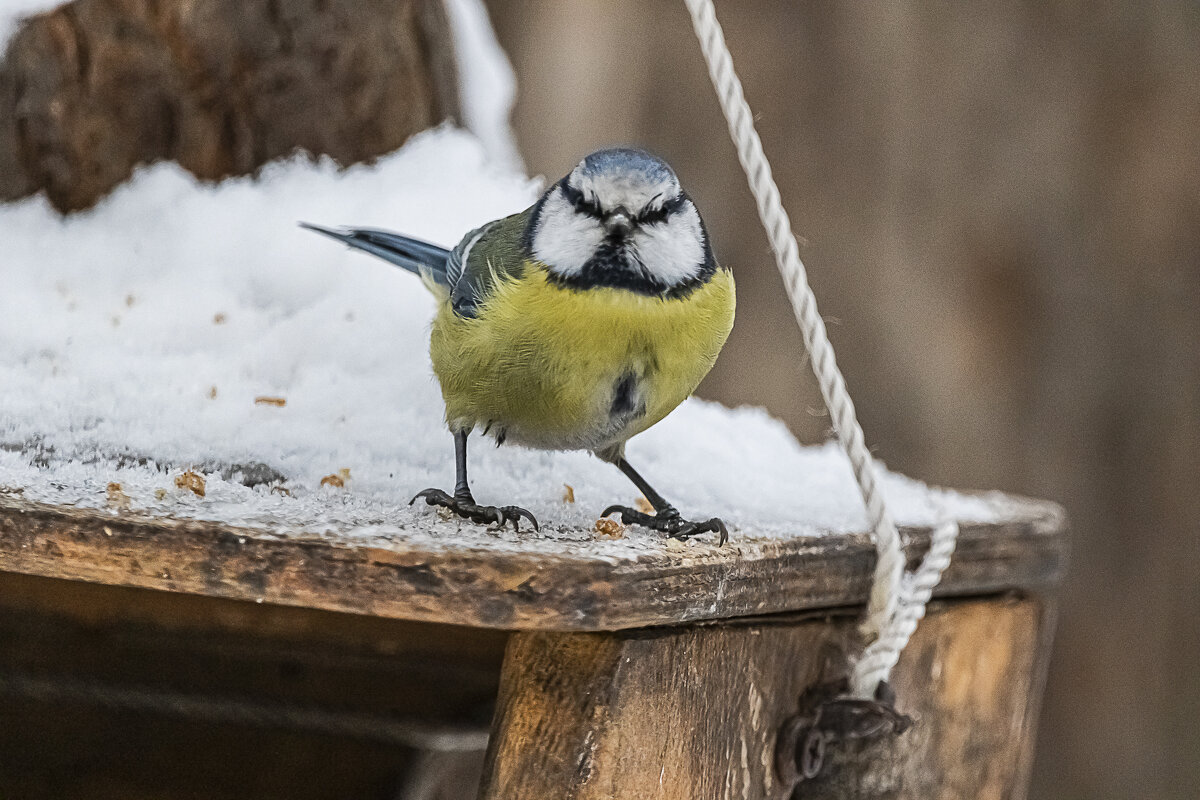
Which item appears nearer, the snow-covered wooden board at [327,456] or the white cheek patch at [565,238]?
the snow-covered wooden board at [327,456]

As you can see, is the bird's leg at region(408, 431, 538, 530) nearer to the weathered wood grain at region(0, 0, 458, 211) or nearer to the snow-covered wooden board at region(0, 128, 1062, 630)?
the snow-covered wooden board at region(0, 128, 1062, 630)

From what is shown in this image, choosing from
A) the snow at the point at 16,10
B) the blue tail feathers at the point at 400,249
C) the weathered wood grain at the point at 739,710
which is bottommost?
the weathered wood grain at the point at 739,710

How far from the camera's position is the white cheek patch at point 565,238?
3.45ft

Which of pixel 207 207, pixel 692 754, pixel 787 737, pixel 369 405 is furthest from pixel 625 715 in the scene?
pixel 207 207

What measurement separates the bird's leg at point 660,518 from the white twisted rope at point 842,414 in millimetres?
131

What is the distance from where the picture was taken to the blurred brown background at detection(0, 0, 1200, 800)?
92.7 inches

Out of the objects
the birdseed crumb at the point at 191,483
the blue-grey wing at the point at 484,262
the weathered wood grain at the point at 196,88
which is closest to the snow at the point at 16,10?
the weathered wood grain at the point at 196,88

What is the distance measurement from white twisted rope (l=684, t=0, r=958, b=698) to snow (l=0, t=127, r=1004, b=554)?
0.16ft

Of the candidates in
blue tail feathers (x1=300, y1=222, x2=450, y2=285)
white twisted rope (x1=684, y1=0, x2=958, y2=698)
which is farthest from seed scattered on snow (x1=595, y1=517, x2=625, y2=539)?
blue tail feathers (x1=300, y1=222, x2=450, y2=285)

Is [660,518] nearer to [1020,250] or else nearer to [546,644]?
[546,644]

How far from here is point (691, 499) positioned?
1231 mm

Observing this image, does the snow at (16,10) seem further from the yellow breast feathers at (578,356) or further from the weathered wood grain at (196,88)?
the yellow breast feathers at (578,356)

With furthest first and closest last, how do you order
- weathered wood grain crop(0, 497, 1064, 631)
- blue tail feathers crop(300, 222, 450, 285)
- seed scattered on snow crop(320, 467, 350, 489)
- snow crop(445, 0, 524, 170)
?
snow crop(445, 0, 524, 170)
blue tail feathers crop(300, 222, 450, 285)
seed scattered on snow crop(320, 467, 350, 489)
weathered wood grain crop(0, 497, 1064, 631)

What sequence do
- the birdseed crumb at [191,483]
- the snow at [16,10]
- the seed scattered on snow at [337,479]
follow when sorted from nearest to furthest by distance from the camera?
the birdseed crumb at [191,483], the seed scattered on snow at [337,479], the snow at [16,10]
